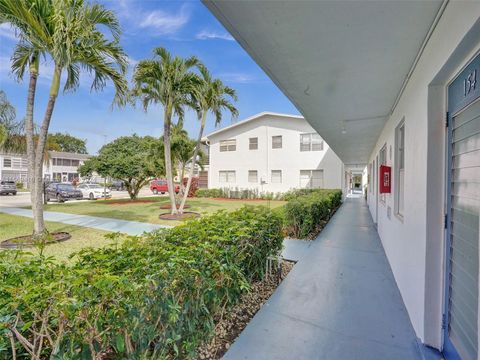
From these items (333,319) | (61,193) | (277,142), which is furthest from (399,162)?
(61,193)

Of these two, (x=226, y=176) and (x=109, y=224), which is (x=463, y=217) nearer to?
(x=109, y=224)

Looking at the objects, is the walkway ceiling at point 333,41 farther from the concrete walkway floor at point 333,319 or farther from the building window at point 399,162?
the concrete walkway floor at point 333,319

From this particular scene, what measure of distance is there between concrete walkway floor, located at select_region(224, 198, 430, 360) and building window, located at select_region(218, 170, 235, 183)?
718 inches

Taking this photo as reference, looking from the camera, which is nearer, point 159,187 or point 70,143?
point 159,187

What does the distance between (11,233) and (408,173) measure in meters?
10.1

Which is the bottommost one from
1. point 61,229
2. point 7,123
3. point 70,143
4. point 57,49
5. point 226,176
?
point 61,229

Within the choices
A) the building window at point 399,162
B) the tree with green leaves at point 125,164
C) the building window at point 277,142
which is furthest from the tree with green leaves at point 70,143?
the building window at point 399,162

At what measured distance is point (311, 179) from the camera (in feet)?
64.0

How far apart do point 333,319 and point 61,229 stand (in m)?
8.71

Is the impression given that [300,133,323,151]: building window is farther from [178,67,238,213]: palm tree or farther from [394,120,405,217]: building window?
[394,120,405,217]: building window

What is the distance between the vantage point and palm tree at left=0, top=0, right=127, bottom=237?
550 cm

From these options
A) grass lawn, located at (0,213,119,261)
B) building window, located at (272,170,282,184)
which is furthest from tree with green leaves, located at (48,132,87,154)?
grass lawn, located at (0,213,119,261)

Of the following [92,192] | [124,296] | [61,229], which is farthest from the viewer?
[92,192]

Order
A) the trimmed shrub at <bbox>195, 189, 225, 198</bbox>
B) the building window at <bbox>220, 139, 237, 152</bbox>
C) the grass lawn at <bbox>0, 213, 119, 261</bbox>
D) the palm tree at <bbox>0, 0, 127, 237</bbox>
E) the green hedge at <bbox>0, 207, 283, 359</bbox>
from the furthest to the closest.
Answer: the building window at <bbox>220, 139, 237, 152</bbox> → the trimmed shrub at <bbox>195, 189, 225, 198</bbox> → the grass lawn at <bbox>0, 213, 119, 261</bbox> → the palm tree at <bbox>0, 0, 127, 237</bbox> → the green hedge at <bbox>0, 207, 283, 359</bbox>
